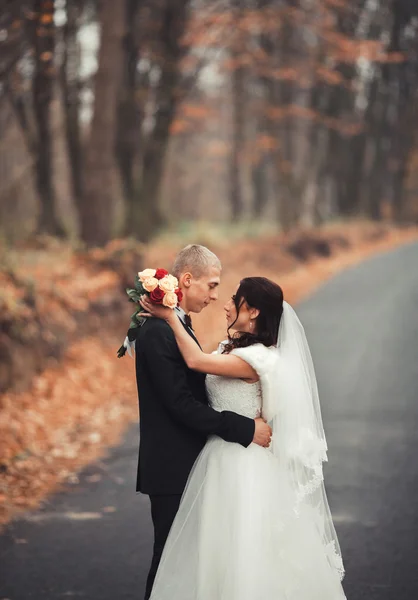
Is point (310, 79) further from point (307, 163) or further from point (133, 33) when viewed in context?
point (133, 33)

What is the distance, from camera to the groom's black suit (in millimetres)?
4289

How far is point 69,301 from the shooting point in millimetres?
12797

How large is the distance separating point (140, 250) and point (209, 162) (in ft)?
138

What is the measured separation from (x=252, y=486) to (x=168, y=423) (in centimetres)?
53

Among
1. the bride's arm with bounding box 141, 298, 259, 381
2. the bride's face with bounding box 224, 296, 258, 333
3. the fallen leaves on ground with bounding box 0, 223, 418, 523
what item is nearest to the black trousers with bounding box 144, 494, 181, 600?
the bride's arm with bounding box 141, 298, 259, 381

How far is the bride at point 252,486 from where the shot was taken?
4.37 meters

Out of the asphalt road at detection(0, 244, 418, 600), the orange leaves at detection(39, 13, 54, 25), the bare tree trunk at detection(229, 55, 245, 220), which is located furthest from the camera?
the bare tree trunk at detection(229, 55, 245, 220)

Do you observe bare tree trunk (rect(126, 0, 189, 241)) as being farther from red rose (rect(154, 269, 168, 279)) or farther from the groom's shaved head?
red rose (rect(154, 269, 168, 279))

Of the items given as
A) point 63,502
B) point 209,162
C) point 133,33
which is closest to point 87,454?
point 63,502

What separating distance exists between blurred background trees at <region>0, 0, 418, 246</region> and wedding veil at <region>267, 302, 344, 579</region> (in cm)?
712

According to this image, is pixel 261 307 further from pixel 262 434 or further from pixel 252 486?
pixel 252 486

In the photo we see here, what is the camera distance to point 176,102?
800 inches

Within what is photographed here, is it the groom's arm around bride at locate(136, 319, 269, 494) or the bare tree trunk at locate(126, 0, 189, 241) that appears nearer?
the groom's arm around bride at locate(136, 319, 269, 494)

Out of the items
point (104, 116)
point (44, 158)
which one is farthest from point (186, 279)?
point (44, 158)
